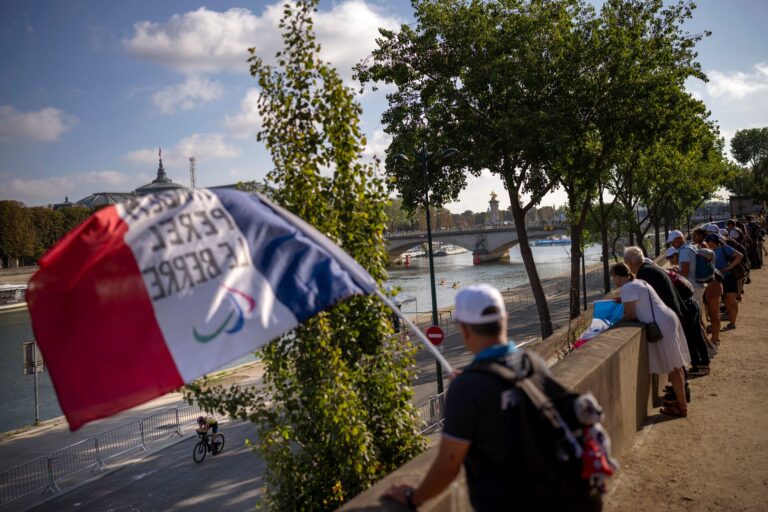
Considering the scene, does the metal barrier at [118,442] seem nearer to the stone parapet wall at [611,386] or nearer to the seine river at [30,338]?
the seine river at [30,338]

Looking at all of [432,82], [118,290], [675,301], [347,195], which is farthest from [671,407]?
[432,82]

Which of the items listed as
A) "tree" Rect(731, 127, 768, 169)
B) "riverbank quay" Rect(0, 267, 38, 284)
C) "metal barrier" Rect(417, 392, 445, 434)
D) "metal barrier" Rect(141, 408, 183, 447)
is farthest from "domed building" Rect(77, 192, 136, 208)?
"metal barrier" Rect(417, 392, 445, 434)

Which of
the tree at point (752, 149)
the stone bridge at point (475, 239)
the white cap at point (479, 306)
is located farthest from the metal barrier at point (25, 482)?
the tree at point (752, 149)

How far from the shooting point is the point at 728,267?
8977 mm

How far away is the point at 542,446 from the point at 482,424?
227mm

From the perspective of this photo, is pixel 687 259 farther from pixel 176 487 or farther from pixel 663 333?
pixel 176 487

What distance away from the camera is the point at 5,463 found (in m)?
20.7

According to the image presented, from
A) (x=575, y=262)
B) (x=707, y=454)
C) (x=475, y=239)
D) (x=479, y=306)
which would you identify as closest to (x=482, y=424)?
(x=479, y=306)

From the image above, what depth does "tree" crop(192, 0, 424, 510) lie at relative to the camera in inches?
181

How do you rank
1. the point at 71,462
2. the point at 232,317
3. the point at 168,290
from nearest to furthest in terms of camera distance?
1. the point at 168,290
2. the point at 232,317
3. the point at 71,462

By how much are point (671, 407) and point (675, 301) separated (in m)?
1.01

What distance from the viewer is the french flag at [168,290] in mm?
2596

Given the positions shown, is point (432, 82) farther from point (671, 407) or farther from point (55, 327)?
point (55, 327)

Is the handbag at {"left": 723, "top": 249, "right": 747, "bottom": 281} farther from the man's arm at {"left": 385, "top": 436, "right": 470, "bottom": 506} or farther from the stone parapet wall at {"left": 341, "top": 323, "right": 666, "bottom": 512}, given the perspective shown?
the man's arm at {"left": 385, "top": 436, "right": 470, "bottom": 506}
